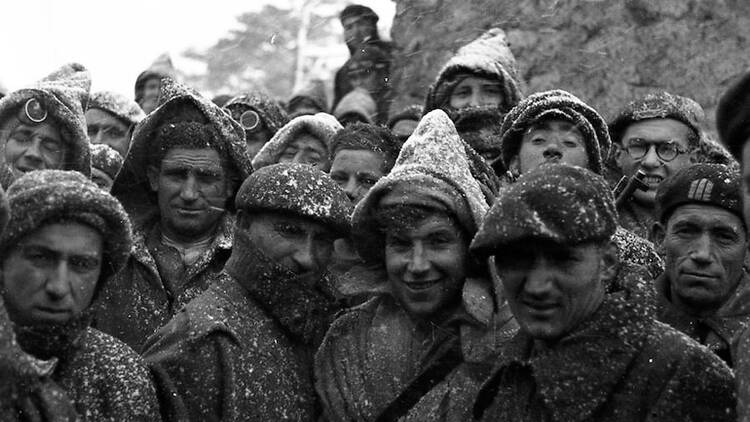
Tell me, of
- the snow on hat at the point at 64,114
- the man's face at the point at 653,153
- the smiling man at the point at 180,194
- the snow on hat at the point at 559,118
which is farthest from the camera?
the man's face at the point at 653,153

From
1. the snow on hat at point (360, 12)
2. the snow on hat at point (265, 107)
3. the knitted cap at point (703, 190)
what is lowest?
the snow on hat at point (265, 107)

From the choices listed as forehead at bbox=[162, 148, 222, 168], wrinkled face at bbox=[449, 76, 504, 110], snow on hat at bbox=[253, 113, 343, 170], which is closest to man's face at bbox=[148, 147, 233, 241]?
forehead at bbox=[162, 148, 222, 168]

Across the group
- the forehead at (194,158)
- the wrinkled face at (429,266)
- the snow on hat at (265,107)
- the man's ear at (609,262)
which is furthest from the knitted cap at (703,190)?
the snow on hat at (265,107)

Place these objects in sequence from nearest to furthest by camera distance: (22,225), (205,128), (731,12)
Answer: (22,225), (205,128), (731,12)

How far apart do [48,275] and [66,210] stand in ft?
0.79

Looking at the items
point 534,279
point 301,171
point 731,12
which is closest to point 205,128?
point 301,171

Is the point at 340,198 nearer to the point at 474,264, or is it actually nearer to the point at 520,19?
the point at 474,264

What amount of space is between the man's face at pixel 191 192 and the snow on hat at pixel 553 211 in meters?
2.49

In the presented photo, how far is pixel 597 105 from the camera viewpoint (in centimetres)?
1022

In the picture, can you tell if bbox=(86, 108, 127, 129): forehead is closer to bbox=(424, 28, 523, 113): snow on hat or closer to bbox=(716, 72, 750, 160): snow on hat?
bbox=(424, 28, 523, 113): snow on hat

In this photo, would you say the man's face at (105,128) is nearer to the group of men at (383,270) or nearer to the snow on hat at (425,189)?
the group of men at (383,270)

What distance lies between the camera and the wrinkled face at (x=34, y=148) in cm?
656

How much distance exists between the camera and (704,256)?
5.04m

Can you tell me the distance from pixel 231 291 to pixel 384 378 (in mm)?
816
